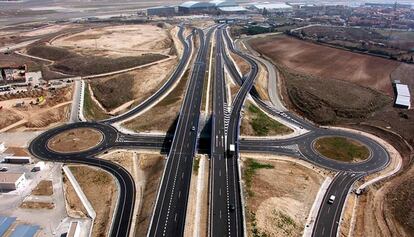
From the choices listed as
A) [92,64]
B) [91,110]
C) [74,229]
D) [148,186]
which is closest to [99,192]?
[148,186]

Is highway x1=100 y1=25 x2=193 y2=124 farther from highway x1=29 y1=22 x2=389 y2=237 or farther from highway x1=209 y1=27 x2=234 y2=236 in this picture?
highway x1=209 y1=27 x2=234 y2=236

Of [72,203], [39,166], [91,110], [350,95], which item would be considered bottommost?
[72,203]

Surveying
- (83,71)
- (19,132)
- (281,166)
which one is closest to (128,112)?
(19,132)

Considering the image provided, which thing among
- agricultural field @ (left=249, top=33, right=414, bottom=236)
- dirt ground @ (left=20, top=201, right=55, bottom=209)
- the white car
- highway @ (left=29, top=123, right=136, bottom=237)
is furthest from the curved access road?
dirt ground @ (left=20, top=201, right=55, bottom=209)

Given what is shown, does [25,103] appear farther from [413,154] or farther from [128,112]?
[413,154]

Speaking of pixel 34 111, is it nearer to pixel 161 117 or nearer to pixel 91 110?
pixel 91 110
